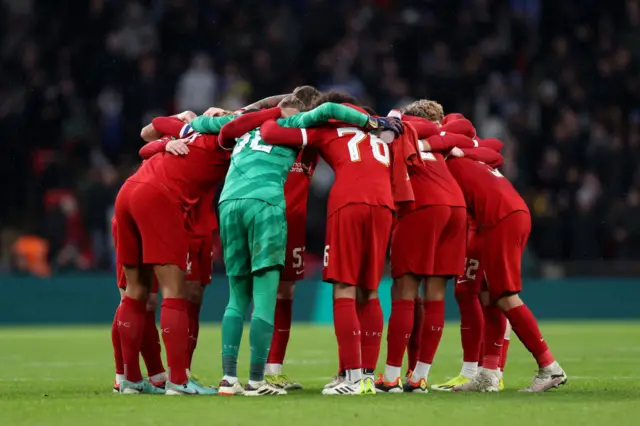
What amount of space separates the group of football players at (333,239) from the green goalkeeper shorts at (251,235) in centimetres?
1

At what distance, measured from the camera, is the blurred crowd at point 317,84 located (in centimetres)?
2044

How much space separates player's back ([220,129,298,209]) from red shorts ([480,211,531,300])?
6.05 ft

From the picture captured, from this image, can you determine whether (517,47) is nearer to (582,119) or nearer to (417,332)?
(582,119)

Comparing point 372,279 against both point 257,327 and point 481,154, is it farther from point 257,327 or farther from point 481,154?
point 481,154

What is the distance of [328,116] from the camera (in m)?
9.13

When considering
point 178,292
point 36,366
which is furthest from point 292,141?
point 36,366

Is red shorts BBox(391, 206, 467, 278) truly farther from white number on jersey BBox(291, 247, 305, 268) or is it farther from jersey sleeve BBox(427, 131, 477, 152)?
white number on jersey BBox(291, 247, 305, 268)

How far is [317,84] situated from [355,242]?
44.3ft

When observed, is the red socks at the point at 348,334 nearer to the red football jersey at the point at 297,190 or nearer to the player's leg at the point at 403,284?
the player's leg at the point at 403,284

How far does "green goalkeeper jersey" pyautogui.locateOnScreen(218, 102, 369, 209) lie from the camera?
916cm

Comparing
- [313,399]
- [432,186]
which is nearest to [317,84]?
[432,186]

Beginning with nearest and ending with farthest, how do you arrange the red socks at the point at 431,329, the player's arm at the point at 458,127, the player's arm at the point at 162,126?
the red socks at the point at 431,329 → the player's arm at the point at 162,126 → the player's arm at the point at 458,127

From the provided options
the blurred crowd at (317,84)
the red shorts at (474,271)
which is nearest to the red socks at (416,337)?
the red shorts at (474,271)

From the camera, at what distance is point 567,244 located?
20.6 meters
